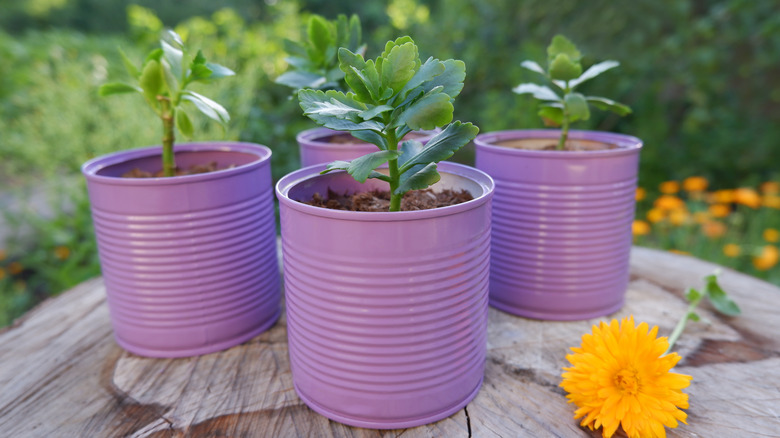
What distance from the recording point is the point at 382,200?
1.12 m

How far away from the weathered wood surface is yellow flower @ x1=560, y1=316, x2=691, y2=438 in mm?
59

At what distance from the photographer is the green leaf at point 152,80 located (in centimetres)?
119

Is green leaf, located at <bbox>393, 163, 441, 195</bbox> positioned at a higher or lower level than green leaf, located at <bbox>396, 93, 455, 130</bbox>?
lower

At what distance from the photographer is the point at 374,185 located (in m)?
1.19

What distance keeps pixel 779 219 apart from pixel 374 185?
3110 mm

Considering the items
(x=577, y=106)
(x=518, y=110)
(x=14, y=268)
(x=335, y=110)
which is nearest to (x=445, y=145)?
(x=335, y=110)

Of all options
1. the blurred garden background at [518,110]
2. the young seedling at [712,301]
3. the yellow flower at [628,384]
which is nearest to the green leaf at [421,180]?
the yellow flower at [628,384]

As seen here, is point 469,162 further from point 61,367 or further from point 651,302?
point 61,367

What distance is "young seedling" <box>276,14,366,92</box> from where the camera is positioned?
1.42m

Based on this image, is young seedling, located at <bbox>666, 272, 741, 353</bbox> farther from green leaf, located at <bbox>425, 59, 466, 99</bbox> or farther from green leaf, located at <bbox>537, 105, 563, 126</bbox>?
green leaf, located at <bbox>425, 59, 466, 99</bbox>

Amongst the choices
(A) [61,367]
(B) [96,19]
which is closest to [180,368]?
(A) [61,367]

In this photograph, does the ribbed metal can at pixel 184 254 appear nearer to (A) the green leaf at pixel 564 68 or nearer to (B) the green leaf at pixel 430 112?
(B) the green leaf at pixel 430 112

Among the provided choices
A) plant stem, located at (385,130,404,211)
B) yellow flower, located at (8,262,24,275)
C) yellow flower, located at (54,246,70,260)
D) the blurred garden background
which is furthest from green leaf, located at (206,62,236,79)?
yellow flower, located at (8,262,24,275)

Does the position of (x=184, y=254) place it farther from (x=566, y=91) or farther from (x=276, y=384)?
(x=566, y=91)
